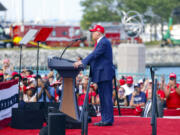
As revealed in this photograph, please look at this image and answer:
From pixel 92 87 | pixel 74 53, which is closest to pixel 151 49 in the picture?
pixel 74 53

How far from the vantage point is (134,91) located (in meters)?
12.7

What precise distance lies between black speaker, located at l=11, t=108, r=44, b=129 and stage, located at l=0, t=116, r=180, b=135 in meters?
0.17

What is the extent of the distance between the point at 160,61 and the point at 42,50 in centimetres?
1283

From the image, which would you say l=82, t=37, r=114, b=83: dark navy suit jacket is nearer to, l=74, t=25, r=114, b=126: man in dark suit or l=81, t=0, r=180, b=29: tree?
l=74, t=25, r=114, b=126: man in dark suit

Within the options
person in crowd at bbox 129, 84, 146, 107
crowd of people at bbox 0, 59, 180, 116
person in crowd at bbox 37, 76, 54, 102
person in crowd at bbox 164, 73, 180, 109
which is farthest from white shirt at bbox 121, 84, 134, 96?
person in crowd at bbox 37, 76, 54, 102

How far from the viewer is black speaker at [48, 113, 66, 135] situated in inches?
289

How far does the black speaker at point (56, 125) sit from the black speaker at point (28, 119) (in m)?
1.73

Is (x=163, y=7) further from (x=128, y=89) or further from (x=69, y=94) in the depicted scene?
(x=69, y=94)

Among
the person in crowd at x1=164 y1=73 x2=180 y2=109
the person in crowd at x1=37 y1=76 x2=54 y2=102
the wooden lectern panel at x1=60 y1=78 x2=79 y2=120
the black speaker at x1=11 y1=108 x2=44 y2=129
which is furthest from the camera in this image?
the person in crowd at x1=37 y1=76 x2=54 y2=102

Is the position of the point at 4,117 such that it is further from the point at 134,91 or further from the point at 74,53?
the point at 74,53

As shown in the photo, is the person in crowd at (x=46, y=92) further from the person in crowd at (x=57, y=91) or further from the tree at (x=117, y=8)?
the tree at (x=117, y=8)

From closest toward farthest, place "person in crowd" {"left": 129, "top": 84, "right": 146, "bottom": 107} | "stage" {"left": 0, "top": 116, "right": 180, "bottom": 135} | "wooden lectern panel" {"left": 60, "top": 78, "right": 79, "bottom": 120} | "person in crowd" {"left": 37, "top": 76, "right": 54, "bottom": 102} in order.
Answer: "stage" {"left": 0, "top": 116, "right": 180, "bottom": 135}, "wooden lectern panel" {"left": 60, "top": 78, "right": 79, "bottom": 120}, "person in crowd" {"left": 129, "top": 84, "right": 146, "bottom": 107}, "person in crowd" {"left": 37, "top": 76, "right": 54, "bottom": 102}

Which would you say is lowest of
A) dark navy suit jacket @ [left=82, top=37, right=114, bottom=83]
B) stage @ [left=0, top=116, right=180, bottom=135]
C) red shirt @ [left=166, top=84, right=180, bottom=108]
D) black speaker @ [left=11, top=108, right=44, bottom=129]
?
stage @ [left=0, top=116, right=180, bottom=135]

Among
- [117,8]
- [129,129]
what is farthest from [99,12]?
[129,129]
